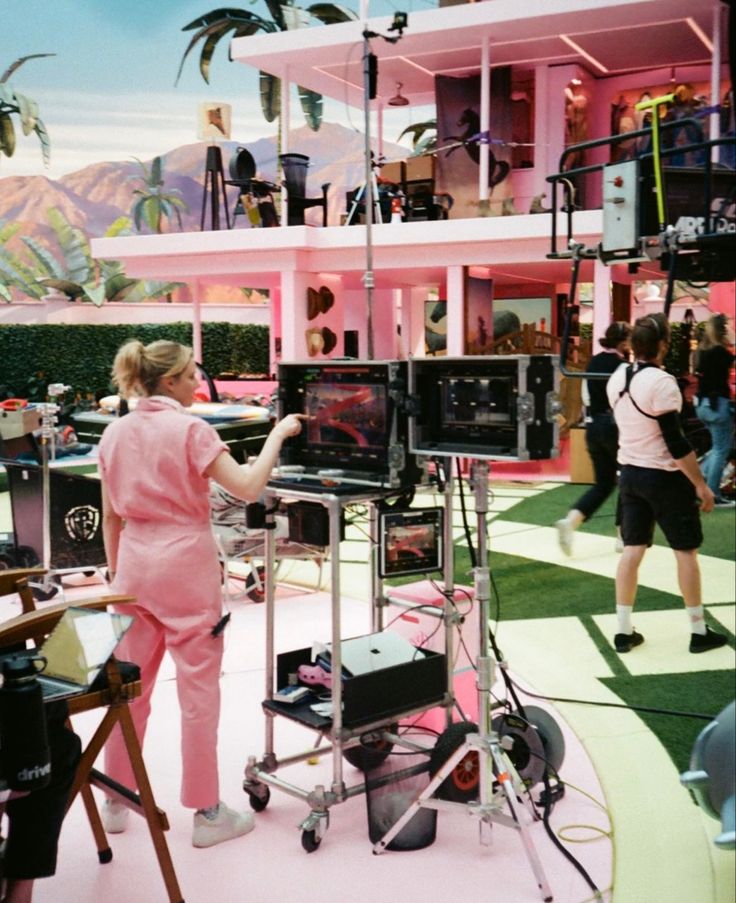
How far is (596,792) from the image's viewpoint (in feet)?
12.1

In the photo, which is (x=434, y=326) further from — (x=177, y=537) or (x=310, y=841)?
(x=310, y=841)

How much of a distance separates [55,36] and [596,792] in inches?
1778

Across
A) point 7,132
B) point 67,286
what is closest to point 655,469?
point 67,286

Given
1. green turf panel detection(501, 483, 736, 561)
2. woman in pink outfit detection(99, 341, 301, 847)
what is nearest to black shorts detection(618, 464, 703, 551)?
woman in pink outfit detection(99, 341, 301, 847)

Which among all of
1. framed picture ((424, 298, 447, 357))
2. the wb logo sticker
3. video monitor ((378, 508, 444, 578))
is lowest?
the wb logo sticker

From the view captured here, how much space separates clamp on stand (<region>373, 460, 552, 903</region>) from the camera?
10.2ft

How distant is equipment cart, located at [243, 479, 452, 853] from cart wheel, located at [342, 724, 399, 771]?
0.05 feet

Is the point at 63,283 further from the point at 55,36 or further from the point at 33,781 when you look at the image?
the point at 33,781

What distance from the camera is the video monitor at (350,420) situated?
3.41 metres

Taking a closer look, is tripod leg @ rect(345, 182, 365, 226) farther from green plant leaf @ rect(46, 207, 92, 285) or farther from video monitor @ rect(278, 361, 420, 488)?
green plant leaf @ rect(46, 207, 92, 285)

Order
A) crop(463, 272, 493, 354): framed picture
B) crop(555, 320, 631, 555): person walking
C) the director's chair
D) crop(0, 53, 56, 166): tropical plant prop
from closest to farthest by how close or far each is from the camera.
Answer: the director's chair
crop(555, 320, 631, 555): person walking
crop(463, 272, 493, 354): framed picture
crop(0, 53, 56, 166): tropical plant prop

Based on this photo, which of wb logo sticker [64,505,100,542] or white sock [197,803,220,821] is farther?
wb logo sticker [64,505,100,542]

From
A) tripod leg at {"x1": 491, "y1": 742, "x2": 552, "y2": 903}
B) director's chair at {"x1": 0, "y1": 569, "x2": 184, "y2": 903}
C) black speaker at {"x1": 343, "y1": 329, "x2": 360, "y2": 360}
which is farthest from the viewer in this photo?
black speaker at {"x1": 343, "y1": 329, "x2": 360, "y2": 360}

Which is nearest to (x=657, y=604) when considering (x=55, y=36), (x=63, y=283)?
(x=63, y=283)
